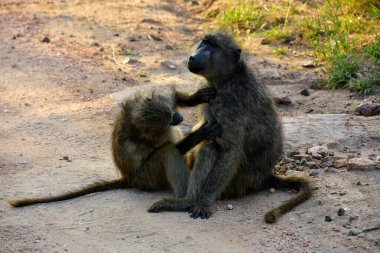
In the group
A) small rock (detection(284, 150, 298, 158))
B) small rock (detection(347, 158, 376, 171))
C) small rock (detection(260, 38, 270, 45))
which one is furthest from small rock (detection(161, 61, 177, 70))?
small rock (detection(347, 158, 376, 171))

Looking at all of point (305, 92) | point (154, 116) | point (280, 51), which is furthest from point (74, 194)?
point (280, 51)

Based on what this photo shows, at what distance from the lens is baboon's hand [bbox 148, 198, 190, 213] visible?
18.2 ft

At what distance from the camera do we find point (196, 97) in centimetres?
589

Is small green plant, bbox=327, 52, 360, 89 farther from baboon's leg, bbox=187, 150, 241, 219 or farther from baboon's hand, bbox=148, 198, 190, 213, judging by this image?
baboon's hand, bbox=148, 198, 190, 213

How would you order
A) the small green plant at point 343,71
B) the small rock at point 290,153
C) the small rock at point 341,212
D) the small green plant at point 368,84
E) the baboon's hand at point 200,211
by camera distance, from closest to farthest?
the small rock at point 341,212 → the baboon's hand at point 200,211 → the small rock at point 290,153 → the small green plant at point 368,84 → the small green plant at point 343,71

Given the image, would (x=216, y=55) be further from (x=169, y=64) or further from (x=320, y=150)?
(x=169, y=64)

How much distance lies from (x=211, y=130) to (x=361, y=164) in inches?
49.8

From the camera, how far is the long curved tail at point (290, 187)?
531 cm

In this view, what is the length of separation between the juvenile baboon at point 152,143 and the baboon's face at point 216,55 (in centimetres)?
16

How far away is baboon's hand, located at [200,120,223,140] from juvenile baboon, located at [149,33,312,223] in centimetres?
3

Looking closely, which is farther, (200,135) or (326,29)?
(326,29)

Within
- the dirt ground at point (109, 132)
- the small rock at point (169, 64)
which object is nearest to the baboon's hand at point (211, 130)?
the dirt ground at point (109, 132)

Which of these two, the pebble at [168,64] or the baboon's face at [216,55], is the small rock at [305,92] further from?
the baboon's face at [216,55]

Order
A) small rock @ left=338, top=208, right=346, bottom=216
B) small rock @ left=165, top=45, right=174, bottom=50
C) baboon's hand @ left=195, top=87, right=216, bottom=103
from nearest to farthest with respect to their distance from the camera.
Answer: small rock @ left=338, top=208, right=346, bottom=216 < baboon's hand @ left=195, top=87, right=216, bottom=103 < small rock @ left=165, top=45, right=174, bottom=50
